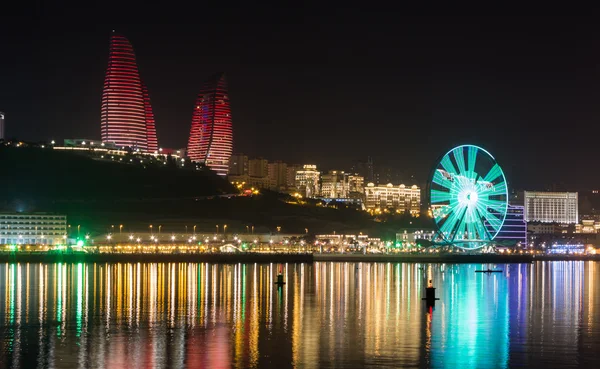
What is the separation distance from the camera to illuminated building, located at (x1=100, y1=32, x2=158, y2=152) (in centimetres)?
12419

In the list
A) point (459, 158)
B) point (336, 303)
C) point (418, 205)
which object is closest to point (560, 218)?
point (418, 205)

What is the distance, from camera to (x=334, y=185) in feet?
532

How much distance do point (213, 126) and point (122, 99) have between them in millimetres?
17633

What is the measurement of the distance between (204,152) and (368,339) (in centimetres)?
11631

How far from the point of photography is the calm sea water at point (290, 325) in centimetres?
2166

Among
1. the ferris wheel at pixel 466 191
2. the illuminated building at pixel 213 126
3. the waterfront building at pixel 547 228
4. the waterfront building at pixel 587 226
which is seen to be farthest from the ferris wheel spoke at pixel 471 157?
the waterfront building at pixel 587 226

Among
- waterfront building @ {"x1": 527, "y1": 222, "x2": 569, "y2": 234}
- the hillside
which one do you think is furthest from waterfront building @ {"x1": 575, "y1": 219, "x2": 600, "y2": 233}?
the hillside

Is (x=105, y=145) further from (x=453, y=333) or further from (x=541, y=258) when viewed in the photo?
(x=453, y=333)

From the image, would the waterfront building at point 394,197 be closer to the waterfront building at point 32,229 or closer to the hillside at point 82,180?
the hillside at point 82,180

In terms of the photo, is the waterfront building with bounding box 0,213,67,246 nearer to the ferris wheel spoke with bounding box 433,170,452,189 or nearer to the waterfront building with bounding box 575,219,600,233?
the ferris wheel spoke with bounding box 433,170,452,189

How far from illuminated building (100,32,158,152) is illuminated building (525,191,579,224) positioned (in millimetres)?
70227

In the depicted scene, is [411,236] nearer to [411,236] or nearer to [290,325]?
[411,236]

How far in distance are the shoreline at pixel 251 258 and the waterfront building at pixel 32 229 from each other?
37.3ft

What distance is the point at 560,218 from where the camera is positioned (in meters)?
166
